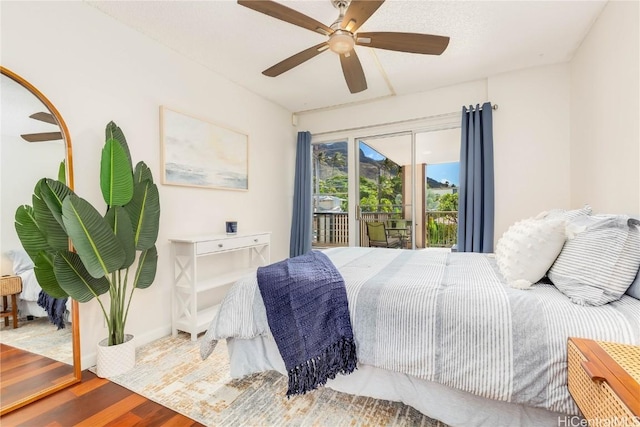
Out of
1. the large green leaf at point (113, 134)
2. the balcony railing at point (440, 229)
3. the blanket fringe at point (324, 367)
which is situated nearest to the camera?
the blanket fringe at point (324, 367)

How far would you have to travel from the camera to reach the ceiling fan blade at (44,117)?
1866 mm

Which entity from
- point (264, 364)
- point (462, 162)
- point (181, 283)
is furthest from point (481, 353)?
point (462, 162)

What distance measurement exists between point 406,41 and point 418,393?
2110mm

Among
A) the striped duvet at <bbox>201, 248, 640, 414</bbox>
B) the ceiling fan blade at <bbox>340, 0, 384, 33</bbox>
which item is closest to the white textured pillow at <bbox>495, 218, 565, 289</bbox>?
the striped duvet at <bbox>201, 248, 640, 414</bbox>

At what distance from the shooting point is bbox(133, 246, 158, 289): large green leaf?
2182 mm

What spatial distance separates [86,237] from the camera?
1.74m

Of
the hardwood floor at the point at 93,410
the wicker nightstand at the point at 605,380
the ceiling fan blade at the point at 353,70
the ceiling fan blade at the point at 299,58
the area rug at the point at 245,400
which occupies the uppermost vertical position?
the ceiling fan blade at the point at 299,58

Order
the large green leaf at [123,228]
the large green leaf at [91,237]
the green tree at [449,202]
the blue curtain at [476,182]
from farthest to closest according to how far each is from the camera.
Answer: the green tree at [449,202]
the blue curtain at [476,182]
the large green leaf at [123,228]
the large green leaf at [91,237]

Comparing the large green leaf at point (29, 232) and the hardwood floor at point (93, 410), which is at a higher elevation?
the large green leaf at point (29, 232)

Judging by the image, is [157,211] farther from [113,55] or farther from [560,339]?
[560,339]

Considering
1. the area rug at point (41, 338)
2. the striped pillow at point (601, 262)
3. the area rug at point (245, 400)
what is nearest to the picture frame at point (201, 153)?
the area rug at point (41, 338)

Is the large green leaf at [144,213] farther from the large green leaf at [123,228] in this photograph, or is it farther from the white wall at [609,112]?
the white wall at [609,112]

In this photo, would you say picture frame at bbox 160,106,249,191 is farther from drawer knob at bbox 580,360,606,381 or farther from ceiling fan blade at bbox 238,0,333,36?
drawer knob at bbox 580,360,606,381

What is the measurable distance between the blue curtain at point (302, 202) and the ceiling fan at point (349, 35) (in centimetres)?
205
